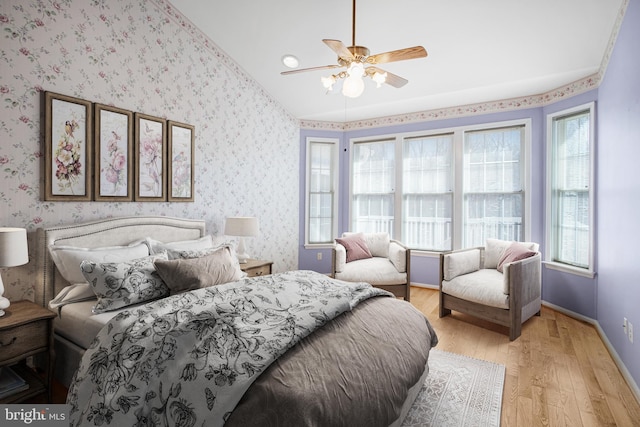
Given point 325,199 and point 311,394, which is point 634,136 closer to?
point 311,394

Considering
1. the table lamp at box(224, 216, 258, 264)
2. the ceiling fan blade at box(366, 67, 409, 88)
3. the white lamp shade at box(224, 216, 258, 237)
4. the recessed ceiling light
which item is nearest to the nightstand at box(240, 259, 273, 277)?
the table lamp at box(224, 216, 258, 264)

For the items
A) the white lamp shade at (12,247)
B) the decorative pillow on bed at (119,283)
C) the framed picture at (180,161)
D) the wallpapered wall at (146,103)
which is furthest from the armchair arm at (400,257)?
the white lamp shade at (12,247)

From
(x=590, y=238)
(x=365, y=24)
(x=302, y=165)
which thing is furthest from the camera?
(x=302, y=165)

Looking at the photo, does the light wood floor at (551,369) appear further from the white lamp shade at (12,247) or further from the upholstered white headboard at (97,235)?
the white lamp shade at (12,247)

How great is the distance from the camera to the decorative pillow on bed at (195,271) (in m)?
2.32

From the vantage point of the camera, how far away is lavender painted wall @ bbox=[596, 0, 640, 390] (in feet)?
7.22

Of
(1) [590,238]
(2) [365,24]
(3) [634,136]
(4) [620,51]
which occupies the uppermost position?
(2) [365,24]

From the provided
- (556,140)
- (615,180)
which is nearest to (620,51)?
(615,180)

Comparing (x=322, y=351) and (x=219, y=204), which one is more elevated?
(x=219, y=204)

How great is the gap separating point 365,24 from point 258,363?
3036 mm

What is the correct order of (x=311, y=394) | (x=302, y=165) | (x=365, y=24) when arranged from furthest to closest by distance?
1. (x=302, y=165)
2. (x=365, y=24)
3. (x=311, y=394)

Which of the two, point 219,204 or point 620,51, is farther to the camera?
point 219,204

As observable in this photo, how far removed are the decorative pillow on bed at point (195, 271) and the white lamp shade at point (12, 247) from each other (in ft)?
2.42

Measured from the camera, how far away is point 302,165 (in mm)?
5129
